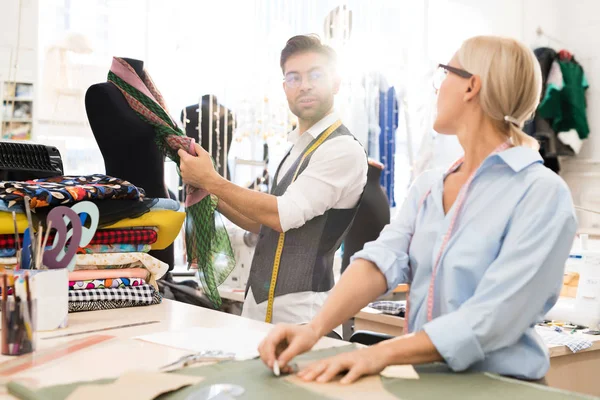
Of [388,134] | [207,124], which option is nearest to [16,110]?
[207,124]

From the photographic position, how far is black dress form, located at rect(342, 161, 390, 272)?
13.3ft

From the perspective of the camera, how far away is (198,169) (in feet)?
7.27

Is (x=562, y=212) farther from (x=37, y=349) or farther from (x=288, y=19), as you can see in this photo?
(x=288, y=19)

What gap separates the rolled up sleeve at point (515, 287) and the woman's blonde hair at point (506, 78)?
226 millimetres

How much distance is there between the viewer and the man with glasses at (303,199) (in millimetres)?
2242

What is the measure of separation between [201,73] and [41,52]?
1.06 meters

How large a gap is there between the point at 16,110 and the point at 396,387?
12.1 ft

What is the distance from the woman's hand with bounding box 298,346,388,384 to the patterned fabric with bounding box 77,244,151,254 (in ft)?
3.01

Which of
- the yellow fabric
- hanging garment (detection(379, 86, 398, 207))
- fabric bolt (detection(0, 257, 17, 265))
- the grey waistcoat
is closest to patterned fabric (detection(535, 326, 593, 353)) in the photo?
the grey waistcoat

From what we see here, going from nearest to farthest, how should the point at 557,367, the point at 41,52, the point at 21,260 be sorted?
the point at 21,260, the point at 557,367, the point at 41,52

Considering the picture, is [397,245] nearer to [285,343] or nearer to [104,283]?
[285,343]

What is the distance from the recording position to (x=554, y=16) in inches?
267

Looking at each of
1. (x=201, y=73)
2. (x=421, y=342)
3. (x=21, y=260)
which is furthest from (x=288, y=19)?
(x=421, y=342)

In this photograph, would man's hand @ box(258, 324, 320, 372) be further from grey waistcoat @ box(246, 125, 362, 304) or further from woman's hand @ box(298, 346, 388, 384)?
grey waistcoat @ box(246, 125, 362, 304)
